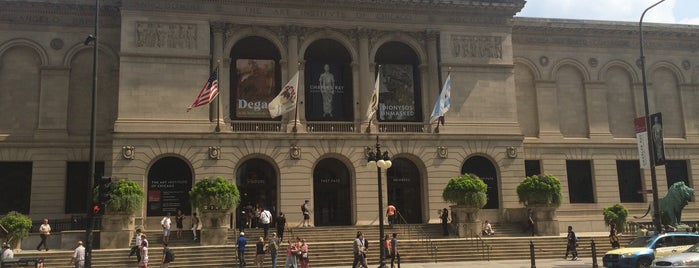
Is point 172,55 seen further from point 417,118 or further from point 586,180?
point 586,180

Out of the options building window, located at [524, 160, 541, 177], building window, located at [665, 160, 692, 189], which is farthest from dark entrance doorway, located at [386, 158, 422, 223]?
building window, located at [665, 160, 692, 189]

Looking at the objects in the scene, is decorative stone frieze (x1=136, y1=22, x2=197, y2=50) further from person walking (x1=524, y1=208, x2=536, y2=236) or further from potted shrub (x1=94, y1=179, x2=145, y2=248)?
person walking (x1=524, y1=208, x2=536, y2=236)

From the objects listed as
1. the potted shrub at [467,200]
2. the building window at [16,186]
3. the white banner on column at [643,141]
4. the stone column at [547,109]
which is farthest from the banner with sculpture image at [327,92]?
the white banner on column at [643,141]

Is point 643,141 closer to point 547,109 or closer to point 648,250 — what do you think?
point 648,250

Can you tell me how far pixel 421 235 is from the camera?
124 feet

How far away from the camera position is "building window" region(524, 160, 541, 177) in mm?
46375

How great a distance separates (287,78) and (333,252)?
45.8ft

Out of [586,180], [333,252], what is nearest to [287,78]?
[333,252]

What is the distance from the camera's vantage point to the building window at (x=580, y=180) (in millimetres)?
46906

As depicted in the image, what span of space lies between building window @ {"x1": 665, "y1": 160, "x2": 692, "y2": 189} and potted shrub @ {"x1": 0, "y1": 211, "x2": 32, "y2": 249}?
144ft

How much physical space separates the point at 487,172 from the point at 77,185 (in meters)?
27.0

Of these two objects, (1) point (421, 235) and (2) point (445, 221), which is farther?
(1) point (421, 235)

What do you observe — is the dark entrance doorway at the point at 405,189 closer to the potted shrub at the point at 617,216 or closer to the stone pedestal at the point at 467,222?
the stone pedestal at the point at 467,222

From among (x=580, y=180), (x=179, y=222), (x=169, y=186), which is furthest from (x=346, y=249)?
(x=580, y=180)
